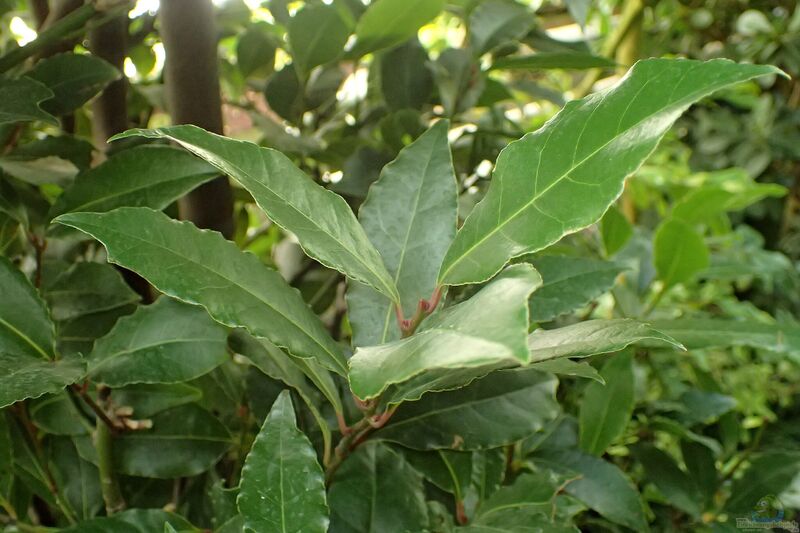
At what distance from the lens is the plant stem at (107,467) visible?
0.41 m

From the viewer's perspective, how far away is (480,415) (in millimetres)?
397

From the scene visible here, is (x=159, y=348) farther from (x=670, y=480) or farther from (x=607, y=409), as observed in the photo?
(x=670, y=480)

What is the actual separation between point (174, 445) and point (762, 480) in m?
0.52

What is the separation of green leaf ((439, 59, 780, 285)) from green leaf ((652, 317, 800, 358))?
0.19m

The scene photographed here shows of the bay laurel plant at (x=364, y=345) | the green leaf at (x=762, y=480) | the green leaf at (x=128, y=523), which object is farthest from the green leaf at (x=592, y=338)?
the green leaf at (x=762, y=480)

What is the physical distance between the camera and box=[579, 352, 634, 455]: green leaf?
515 mm

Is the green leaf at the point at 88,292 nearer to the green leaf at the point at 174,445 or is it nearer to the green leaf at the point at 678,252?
the green leaf at the point at 174,445

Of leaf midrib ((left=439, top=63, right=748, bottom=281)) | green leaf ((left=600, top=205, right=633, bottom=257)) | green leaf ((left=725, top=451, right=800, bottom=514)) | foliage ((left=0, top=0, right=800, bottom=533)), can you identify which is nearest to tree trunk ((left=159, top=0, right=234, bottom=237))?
foliage ((left=0, top=0, right=800, bottom=533))

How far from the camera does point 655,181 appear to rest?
4.35 ft

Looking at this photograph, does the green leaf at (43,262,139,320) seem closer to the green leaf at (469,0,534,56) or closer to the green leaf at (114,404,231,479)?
the green leaf at (114,404,231,479)

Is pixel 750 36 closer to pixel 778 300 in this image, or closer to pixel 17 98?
pixel 778 300

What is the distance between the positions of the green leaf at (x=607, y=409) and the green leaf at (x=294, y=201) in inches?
11.0

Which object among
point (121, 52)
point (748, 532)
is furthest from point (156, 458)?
point (748, 532)

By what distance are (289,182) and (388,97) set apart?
0.29m
